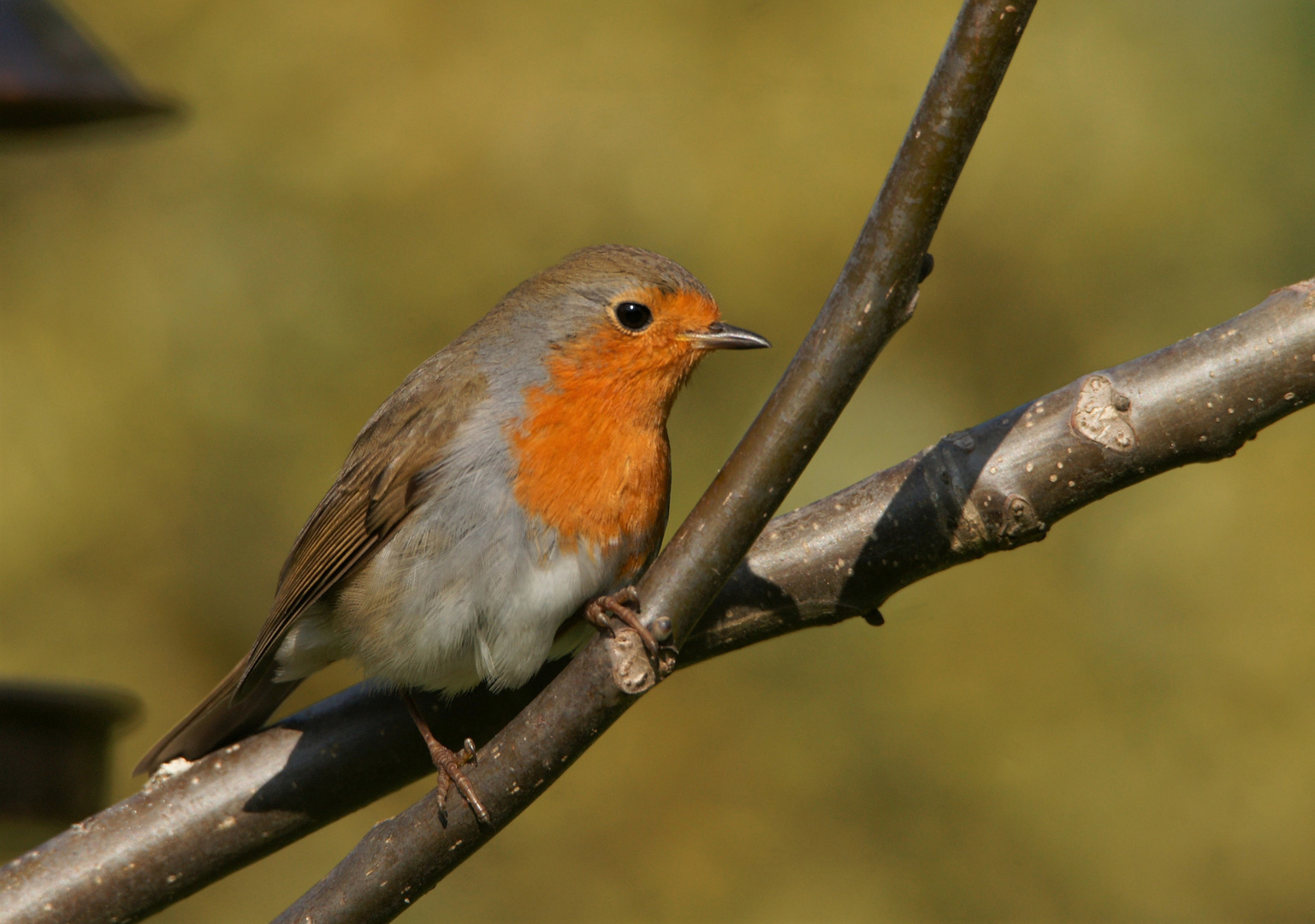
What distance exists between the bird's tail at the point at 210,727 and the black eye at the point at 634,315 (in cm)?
135

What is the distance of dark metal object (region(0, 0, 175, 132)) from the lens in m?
2.89

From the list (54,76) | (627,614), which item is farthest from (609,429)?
(54,76)

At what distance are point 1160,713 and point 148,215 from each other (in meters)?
4.83

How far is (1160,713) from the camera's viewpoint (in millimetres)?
4484

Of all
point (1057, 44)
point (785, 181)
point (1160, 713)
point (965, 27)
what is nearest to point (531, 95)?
point (785, 181)

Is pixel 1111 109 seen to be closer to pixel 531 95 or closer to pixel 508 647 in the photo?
pixel 531 95

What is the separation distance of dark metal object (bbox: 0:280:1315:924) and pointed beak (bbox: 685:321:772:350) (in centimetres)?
56

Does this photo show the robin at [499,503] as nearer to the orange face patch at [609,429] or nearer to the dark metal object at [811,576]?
the orange face patch at [609,429]

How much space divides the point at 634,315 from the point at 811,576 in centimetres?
95

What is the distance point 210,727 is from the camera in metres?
3.26

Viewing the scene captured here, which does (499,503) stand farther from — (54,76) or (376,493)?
(54,76)

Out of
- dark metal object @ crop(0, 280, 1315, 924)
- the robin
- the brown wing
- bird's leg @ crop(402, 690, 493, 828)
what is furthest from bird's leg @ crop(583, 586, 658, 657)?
the brown wing

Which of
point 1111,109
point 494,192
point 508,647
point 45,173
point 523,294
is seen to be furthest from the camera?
point 45,173

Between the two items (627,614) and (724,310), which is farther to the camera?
(724,310)
